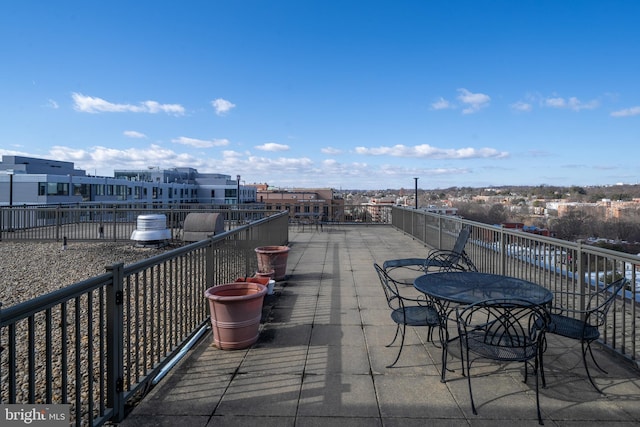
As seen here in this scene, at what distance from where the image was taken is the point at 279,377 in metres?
3.18

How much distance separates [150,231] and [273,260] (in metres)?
6.94

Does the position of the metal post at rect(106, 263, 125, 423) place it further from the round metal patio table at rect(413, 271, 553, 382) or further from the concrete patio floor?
the round metal patio table at rect(413, 271, 553, 382)

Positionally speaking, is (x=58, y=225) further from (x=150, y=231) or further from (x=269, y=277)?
(x=269, y=277)

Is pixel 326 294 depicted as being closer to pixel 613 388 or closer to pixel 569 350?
pixel 569 350

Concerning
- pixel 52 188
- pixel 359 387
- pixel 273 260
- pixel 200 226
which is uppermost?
pixel 52 188

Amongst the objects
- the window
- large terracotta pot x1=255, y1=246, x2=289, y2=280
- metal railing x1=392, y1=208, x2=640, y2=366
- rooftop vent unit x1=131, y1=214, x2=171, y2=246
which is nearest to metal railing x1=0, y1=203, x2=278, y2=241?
rooftop vent unit x1=131, y1=214, x2=171, y2=246

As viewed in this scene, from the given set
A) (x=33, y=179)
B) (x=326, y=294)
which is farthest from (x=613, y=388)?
(x=33, y=179)

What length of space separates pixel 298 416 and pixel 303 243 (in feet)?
31.8

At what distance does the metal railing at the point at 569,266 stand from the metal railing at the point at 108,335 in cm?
361

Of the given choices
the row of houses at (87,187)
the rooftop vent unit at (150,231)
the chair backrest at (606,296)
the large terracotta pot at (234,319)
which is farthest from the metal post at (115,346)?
the row of houses at (87,187)

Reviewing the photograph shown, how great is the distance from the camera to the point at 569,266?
4.34 meters

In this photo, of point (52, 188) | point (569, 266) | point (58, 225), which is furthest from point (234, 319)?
point (52, 188)

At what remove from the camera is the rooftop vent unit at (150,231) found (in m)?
11.9

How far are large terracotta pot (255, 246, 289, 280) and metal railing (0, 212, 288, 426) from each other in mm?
308
